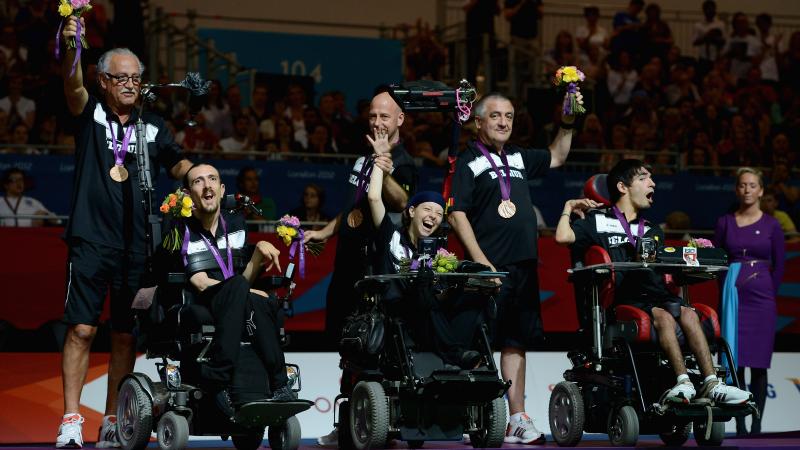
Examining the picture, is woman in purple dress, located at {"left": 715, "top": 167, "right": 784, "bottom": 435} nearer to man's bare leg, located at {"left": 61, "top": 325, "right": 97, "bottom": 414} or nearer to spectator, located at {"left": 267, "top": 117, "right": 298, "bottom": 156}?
man's bare leg, located at {"left": 61, "top": 325, "right": 97, "bottom": 414}

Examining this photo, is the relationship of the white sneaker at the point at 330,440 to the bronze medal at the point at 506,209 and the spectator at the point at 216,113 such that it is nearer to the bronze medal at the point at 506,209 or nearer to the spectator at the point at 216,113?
the bronze medal at the point at 506,209

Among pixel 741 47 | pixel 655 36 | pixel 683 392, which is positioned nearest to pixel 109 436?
pixel 683 392

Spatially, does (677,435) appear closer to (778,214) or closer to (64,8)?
(64,8)

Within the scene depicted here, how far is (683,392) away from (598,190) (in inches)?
56.5

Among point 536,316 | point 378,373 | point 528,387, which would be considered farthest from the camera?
point 528,387

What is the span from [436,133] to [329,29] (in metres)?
2.80

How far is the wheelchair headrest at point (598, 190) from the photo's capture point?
762 centimetres

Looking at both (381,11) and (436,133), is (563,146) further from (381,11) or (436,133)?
(381,11)

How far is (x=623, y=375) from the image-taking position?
23.0 ft

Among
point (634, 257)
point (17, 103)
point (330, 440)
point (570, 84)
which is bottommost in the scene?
point (330, 440)

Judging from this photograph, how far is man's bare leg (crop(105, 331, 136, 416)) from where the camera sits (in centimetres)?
665

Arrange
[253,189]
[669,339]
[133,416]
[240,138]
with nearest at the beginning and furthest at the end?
[133,416] → [669,339] → [253,189] → [240,138]

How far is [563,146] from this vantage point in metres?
7.54

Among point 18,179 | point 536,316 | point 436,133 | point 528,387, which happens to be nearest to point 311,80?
point 436,133
